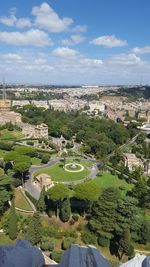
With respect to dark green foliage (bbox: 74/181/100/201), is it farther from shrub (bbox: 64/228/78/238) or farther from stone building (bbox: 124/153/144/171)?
stone building (bbox: 124/153/144/171)

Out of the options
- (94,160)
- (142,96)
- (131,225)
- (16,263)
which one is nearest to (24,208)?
(131,225)

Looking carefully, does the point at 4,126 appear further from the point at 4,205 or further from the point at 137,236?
the point at 137,236

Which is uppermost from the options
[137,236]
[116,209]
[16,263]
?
[16,263]

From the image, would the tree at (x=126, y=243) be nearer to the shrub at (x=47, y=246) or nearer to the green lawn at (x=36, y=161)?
the shrub at (x=47, y=246)

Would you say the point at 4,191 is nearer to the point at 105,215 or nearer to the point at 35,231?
the point at 35,231

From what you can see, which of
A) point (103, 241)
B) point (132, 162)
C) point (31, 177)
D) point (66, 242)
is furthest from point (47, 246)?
point (132, 162)

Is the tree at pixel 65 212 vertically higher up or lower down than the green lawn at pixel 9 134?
lower down

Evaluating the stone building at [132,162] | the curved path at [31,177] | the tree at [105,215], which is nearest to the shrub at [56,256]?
the tree at [105,215]
